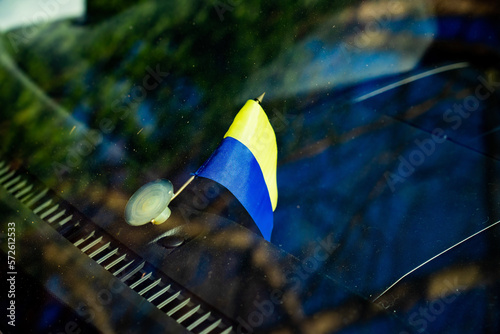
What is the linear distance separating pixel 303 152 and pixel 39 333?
5.97 feet

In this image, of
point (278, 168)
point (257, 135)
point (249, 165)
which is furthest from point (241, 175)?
point (278, 168)

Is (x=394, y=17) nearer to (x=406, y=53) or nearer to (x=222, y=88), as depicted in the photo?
(x=406, y=53)

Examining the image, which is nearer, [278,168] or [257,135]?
[257,135]

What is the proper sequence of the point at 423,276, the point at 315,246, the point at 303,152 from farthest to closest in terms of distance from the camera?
1. the point at 303,152
2. the point at 315,246
3. the point at 423,276

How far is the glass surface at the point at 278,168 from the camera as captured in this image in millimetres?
1535

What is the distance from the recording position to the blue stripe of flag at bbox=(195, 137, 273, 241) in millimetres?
1917

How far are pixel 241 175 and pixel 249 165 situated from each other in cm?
7

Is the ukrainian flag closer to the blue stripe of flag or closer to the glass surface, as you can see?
the blue stripe of flag

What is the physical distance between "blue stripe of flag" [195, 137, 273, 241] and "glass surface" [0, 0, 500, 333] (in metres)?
0.14

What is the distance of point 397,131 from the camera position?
111 inches

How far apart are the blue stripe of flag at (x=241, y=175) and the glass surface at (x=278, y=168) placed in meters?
0.14

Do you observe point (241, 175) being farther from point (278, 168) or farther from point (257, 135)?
point (278, 168)

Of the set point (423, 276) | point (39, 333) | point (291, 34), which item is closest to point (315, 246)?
point (423, 276)

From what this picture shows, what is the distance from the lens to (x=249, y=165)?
2006mm
